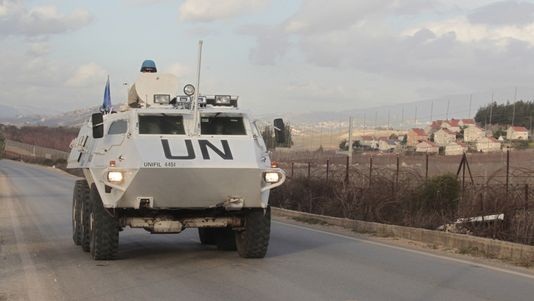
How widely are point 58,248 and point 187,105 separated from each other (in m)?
3.89

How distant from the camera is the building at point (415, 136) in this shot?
3423 centimetres

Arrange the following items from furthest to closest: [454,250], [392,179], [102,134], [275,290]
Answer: [392,179] < [454,250] < [102,134] < [275,290]

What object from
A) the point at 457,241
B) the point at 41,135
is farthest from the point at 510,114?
the point at 41,135

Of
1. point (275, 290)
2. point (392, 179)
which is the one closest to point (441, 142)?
point (392, 179)

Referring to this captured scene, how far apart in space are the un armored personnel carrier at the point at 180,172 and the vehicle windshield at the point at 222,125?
16 mm

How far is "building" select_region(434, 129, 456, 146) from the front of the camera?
30969 millimetres

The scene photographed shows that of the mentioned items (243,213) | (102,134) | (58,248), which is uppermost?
(102,134)

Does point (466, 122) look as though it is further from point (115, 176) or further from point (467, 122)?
point (115, 176)

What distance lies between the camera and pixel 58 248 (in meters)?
11.5

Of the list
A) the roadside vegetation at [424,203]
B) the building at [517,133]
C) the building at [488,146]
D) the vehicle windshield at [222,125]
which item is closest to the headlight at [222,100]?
the vehicle windshield at [222,125]

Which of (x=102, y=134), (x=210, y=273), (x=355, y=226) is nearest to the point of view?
(x=210, y=273)

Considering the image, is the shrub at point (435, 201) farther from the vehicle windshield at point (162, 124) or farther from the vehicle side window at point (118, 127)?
the vehicle side window at point (118, 127)

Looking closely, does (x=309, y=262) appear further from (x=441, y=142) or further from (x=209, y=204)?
(x=441, y=142)

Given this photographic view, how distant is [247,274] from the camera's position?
8680 mm
